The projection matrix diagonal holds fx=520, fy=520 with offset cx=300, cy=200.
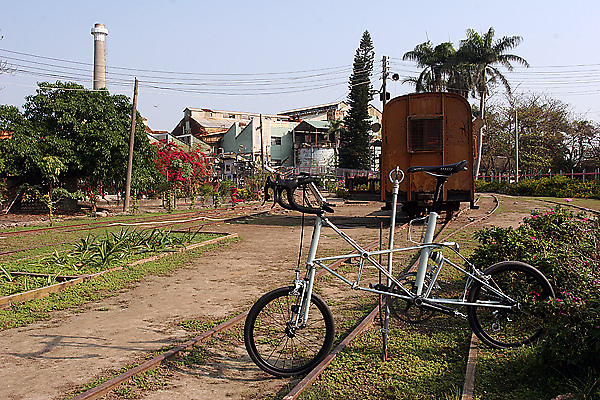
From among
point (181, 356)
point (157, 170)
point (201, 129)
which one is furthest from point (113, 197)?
point (201, 129)

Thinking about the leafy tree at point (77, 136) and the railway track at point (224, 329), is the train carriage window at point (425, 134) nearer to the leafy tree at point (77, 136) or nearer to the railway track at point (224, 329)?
the railway track at point (224, 329)

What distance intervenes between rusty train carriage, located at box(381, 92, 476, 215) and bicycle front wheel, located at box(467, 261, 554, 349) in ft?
32.1

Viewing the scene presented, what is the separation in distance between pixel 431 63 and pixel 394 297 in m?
46.3

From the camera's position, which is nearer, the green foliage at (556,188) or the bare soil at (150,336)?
the bare soil at (150,336)

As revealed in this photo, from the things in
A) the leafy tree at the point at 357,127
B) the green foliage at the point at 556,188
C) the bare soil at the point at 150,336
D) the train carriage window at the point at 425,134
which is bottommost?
the bare soil at the point at 150,336

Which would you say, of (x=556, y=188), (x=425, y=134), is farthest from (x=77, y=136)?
(x=556, y=188)

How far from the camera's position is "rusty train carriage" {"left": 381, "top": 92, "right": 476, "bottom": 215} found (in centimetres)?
1432

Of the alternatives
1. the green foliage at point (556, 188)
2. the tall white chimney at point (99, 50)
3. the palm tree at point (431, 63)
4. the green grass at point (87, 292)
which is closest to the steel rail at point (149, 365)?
the green grass at point (87, 292)

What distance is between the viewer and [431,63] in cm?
4747

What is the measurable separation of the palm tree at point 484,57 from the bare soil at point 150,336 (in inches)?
1509

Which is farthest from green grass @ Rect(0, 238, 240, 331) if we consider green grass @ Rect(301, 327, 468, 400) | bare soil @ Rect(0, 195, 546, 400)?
green grass @ Rect(301, 327, 468, 400)

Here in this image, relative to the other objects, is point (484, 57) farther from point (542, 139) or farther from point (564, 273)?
point (564, 273)

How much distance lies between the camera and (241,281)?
828 centimetres

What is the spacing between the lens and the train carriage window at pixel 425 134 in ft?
47.3
